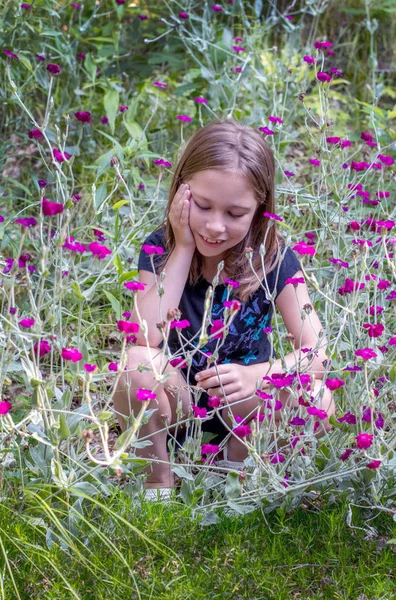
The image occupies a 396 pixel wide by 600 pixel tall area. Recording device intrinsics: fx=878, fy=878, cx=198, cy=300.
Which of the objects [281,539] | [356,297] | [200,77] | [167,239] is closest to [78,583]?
[281,539]

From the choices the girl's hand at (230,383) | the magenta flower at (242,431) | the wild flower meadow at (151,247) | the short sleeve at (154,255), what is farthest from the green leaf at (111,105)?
the magenta flower at (242,431)

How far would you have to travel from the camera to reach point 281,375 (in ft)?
7.23

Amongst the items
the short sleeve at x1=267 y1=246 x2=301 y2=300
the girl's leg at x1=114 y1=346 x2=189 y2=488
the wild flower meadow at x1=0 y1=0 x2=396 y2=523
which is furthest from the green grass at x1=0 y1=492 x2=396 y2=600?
the short sleeve at x1=267 y1=246 x2=301 y2=300

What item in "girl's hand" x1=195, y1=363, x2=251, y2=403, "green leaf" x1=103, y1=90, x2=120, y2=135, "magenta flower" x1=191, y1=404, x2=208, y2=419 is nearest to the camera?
"magenta flower" x1=191, y1=404, x2=208, y2=419

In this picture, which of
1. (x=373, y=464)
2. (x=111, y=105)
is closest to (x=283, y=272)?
(x=373, y=464)

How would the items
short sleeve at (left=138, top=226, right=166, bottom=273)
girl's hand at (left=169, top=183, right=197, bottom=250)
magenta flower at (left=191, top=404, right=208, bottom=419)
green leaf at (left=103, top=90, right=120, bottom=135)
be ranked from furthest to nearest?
green leaf at (left=103, top=90, right=120, bottom=135)
short sleeve at (left=138, top=226, right=166, bottom=273)
girl's hand at (left=169, top=183, right=197, bottom=250)
magenta flower at (left=191, top=404, right=208, bottom=419)

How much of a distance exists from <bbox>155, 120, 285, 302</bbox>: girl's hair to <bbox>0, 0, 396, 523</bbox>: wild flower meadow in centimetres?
20

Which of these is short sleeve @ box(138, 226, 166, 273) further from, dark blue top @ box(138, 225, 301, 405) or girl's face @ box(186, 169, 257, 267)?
girl's face @ box(186, 169, 257, 267)

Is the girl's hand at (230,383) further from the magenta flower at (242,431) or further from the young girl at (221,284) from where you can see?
the magenta flower at (242,431)

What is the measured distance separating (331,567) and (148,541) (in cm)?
46

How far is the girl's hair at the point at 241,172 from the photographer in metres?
2.60

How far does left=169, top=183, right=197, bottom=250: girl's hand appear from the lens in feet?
8.49

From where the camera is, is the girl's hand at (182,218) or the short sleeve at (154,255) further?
the short sleeve at (154,255)

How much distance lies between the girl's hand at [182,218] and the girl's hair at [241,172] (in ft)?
0.27
